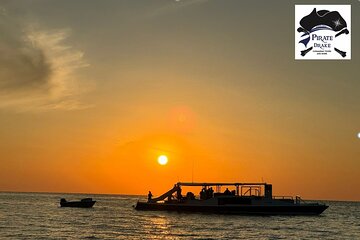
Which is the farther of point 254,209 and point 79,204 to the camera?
point 79,204

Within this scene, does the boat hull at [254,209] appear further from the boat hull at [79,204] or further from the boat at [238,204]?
the boat hull at [79,204]

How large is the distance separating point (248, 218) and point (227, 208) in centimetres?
845

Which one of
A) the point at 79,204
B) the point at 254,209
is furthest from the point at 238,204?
the point at 79,204

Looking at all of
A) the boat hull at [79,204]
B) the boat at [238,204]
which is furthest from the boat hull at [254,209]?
the boat hull at [79,204]

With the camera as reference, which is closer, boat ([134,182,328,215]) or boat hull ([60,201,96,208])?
boat ([134,182,328,215])

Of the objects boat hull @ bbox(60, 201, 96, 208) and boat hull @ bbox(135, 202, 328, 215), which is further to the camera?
boat hull @ bbox(60, 201, 96, 208)

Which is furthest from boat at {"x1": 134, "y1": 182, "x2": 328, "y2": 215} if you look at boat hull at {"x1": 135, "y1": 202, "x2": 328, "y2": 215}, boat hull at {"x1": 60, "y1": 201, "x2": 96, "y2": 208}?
boat hull at {"x1": 60, "y1": 201, "x2": 96, "y2": 208}

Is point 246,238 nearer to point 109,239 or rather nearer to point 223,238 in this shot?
point 223,238

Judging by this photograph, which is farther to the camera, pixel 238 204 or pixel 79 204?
pixel 79 204

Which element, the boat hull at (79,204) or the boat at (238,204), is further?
the boat hull at (79,204)

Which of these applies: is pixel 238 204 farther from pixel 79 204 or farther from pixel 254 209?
pixel 79 204

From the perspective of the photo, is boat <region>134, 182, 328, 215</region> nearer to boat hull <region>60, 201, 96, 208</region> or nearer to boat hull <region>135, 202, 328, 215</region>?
boat hull <region>135, 202, 328, 215</region>

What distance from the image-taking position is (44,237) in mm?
66375

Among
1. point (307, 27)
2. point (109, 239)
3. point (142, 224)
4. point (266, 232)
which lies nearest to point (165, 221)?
point (142, 224)
